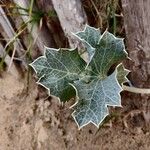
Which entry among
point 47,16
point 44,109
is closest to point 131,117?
point 44,109

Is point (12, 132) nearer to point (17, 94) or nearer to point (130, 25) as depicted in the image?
point (17, 94)

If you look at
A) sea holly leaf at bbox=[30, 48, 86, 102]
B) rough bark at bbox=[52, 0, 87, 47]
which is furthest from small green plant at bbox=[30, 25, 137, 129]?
rough bark at bbox=[52, 0, 87, 47]

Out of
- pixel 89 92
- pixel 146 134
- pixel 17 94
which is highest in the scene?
pixel 89 92

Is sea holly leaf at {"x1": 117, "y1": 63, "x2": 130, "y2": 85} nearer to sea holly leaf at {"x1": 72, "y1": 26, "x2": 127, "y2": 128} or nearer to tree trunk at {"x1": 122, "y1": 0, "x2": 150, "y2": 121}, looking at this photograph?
sea holly leaf at {"x1": 72, "y1": 26, "x2": 127, "y2": 128}

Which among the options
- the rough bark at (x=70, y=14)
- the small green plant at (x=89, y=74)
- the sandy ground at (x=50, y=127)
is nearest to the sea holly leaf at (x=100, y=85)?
the small green plant at (x=89, y=74)

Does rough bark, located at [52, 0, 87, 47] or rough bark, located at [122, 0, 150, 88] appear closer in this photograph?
rough bark, located at [122, 0, 150, 88]

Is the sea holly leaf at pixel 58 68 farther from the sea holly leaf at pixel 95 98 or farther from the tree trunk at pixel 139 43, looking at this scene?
the tree trunk at pixel 139 43

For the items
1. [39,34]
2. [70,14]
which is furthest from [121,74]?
[39,34]
